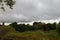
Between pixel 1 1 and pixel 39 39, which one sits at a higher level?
pixel 1 1

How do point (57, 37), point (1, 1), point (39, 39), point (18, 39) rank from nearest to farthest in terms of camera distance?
point (1, 1) < point (18, 39) < point (39, 39) < point (57, 37)

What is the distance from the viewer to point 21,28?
99500 millimetres

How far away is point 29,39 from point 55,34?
12044 mm

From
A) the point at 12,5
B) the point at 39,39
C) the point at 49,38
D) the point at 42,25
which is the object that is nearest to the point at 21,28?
the point at 42,25

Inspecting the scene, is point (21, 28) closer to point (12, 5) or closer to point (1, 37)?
point (1, 37)

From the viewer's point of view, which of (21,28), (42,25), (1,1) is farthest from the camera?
(42,25)

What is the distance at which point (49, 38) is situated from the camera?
230 ft

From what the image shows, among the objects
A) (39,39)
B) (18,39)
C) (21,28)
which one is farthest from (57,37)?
(21,28)

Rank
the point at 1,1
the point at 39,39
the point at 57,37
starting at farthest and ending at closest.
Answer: the point at 57,37 → the point at 39,39 → the point at 1,1

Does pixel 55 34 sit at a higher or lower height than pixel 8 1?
lower

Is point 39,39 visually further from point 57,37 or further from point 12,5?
point 12,5

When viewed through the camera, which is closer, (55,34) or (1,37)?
(1,37)

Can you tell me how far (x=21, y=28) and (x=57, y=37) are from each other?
3457 centimetres

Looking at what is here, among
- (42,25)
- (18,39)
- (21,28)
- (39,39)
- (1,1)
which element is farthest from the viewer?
(42,25)
